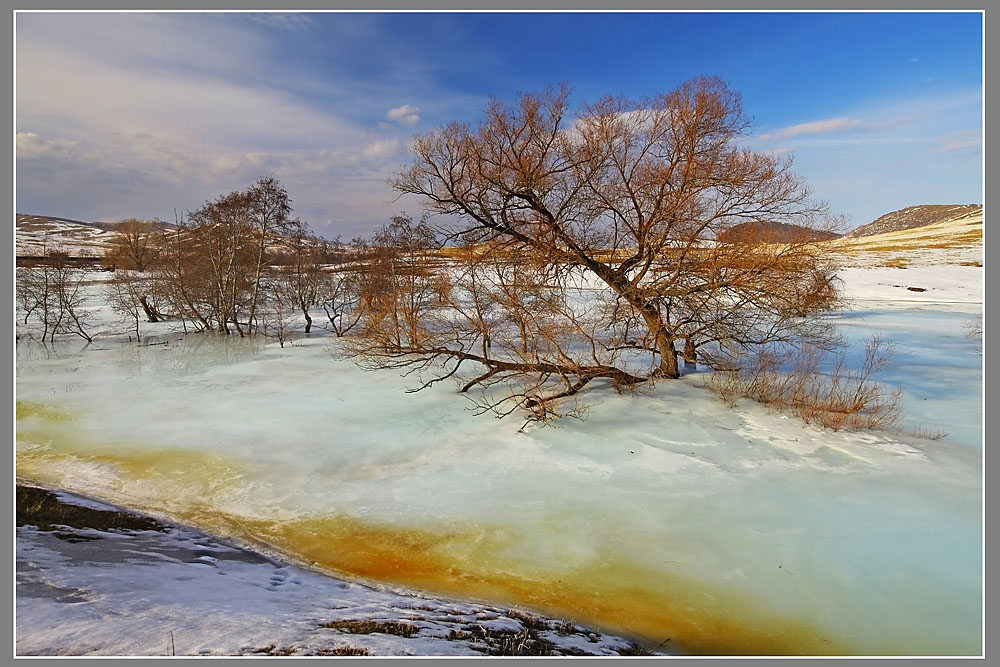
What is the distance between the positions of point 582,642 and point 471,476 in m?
3.32

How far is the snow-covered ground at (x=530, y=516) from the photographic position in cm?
400

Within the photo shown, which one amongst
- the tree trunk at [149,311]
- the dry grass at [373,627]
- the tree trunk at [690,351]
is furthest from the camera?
the tree trunk at [149,311]

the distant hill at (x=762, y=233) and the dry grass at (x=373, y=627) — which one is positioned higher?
the distant hill at (x=762, y=233)

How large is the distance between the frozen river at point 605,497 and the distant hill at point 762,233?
3.15 meters

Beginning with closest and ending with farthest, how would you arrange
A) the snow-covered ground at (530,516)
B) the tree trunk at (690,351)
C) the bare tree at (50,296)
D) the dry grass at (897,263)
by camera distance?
1. the snow-covered ground at (530,516)
2. the tree trunk at (690,351)
3. the bare tree at (50,296)
4. the dry grass at (897,263)

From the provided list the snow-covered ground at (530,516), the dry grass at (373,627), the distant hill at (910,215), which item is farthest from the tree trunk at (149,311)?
the distant hill at (910,215)

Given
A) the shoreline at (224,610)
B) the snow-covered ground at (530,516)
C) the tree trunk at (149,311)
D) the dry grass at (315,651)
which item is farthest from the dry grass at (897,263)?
the tree trunk at (149,311)

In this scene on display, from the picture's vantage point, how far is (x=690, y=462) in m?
7.21

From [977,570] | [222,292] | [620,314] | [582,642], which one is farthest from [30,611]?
[222,292]

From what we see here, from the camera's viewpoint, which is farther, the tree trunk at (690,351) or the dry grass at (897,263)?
the dry grass at (897,263)

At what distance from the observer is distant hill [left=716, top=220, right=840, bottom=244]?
9.65 metres

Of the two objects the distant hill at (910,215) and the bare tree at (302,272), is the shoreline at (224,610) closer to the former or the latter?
the distant hill at (910,215)

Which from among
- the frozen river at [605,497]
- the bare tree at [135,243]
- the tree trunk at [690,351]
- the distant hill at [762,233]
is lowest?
the frozen river at [605,497]

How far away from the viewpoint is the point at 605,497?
6320 mm
